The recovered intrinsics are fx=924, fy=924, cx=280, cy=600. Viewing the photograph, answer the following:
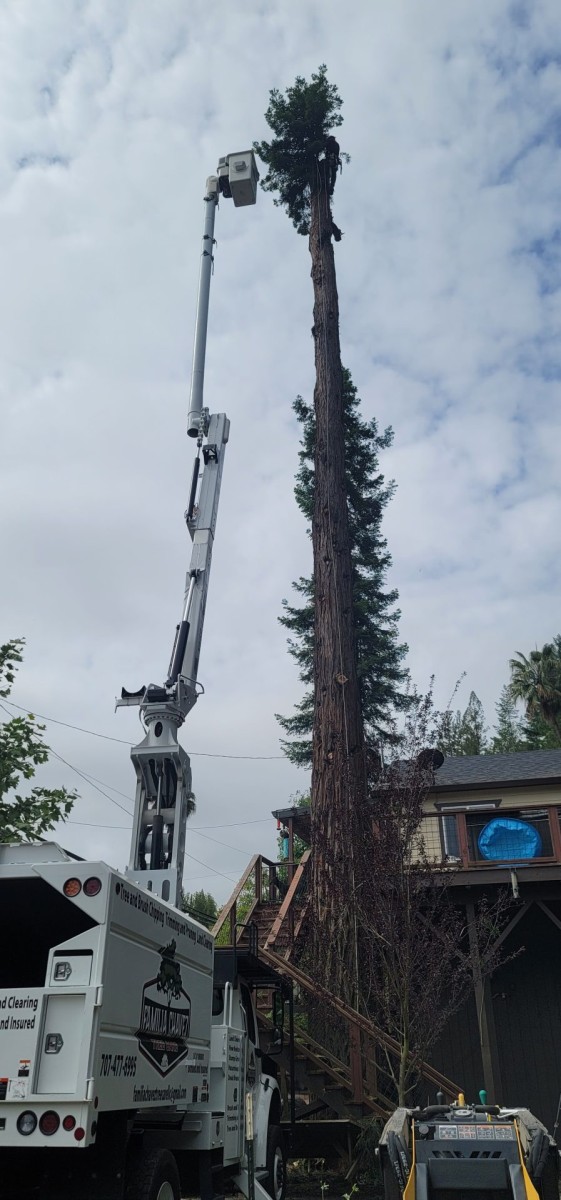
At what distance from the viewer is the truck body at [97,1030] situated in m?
4.73

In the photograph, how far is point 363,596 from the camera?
93.0 ft

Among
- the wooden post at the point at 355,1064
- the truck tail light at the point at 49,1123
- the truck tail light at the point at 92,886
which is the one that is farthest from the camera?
the wooden post at the point at 355,1064

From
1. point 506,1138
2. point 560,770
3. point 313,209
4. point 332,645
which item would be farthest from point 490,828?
point 313,209

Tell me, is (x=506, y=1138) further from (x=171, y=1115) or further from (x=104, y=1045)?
(x=104, y=1045)

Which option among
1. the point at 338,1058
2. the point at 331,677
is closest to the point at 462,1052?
the point at 338,1058

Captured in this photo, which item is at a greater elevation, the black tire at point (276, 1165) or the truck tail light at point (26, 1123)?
the truck tail light at point (26, 1123)

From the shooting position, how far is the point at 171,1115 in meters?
6.59

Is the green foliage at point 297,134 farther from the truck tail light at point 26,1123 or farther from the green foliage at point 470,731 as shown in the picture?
the green foliage at point 470,731

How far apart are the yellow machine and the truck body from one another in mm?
1565

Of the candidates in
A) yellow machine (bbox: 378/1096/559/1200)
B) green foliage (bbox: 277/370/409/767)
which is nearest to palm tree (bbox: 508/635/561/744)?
green foliage (bbox: 277/370/409/767)

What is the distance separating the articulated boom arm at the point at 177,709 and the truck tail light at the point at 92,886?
156 inches

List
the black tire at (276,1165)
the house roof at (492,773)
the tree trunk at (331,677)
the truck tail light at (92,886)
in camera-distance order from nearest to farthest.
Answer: the truck tail light at (92,886) < the black tire at (276,1165) < the tree trunk at (331,677) < the house roof at (492,773)

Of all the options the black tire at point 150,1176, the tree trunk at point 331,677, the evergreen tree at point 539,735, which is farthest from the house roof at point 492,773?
the evergreen tree at point 539,735

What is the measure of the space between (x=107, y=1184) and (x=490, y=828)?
1046 centimetres
